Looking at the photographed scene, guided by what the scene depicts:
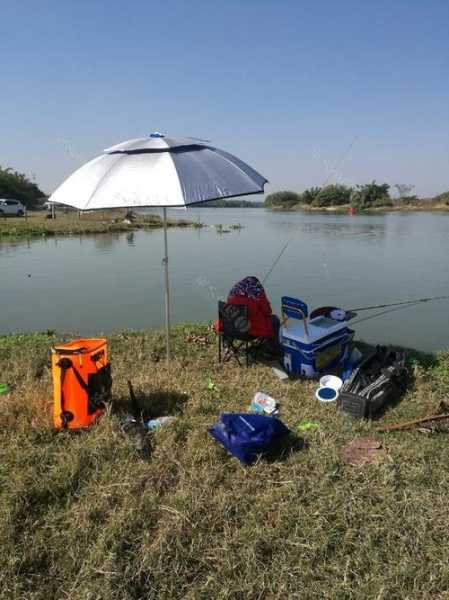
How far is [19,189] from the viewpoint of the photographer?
44.5 meters

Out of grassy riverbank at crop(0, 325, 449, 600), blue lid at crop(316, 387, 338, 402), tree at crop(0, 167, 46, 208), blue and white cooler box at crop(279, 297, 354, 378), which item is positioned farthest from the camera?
tree at crop(0, 167, 46, 208)

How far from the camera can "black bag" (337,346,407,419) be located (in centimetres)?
282

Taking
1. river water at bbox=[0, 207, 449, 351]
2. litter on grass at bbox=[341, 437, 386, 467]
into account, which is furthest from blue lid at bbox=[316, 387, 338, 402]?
river water at bbox=[0, 207, 449, 351]

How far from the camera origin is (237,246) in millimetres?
17734

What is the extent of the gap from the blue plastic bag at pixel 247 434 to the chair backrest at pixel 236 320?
126 cm

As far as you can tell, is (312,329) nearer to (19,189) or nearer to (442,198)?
(19,189)

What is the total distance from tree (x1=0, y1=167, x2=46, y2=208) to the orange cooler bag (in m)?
42.9

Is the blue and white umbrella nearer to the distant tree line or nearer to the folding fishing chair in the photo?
the folding fishing chair

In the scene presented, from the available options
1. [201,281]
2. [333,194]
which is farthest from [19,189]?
[201,281]


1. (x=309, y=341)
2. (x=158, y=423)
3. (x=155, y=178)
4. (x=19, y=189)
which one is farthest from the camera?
(x=19, y=189)

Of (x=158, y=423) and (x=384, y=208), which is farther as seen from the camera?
(x=384, y=208)

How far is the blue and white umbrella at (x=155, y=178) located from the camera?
109 inches

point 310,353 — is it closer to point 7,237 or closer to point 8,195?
point 7,237

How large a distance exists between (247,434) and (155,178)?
1711 millimetres
